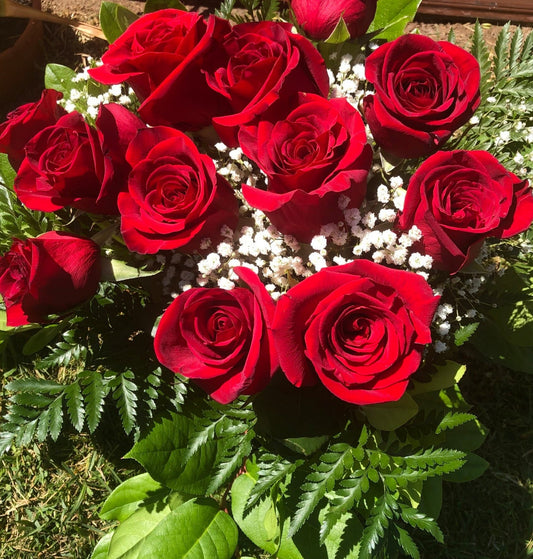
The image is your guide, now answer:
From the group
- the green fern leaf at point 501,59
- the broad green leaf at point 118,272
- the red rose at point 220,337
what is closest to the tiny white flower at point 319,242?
the red rose at point 220,337

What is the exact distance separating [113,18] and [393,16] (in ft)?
1.67

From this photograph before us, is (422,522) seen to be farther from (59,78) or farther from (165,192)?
(59,78)

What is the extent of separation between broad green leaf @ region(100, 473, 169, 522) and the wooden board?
1.58 m

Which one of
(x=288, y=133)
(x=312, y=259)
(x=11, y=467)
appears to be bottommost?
(x=11, y=467)

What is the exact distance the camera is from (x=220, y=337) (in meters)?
0.75

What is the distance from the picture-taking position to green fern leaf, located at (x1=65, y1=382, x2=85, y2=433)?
0.88 m

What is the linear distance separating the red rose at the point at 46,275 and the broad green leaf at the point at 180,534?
428 mm

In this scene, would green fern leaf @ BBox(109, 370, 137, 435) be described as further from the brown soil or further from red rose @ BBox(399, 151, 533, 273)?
the brown soil

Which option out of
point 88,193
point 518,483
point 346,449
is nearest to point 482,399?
point 518,483

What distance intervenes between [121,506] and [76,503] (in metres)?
0.23

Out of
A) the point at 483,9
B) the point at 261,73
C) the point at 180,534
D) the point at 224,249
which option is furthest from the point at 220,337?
the point at 483,9

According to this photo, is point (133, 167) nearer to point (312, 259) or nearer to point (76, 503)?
point (312, 259)

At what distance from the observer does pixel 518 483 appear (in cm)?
131

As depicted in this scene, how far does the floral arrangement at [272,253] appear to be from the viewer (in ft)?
2.39
